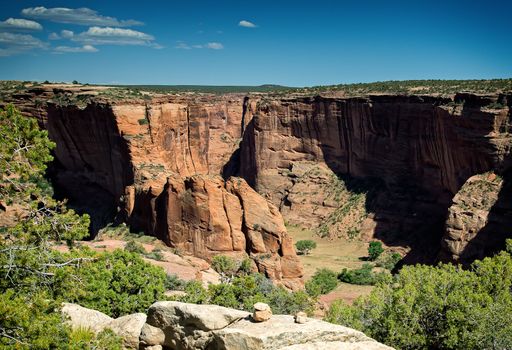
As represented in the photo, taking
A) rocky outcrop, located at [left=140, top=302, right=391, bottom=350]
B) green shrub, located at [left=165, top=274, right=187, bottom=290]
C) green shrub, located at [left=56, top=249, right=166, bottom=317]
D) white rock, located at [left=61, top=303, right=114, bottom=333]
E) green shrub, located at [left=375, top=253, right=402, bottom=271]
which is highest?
rocky outcrop, located at [left=140, top=302, right=391, bottom=350]

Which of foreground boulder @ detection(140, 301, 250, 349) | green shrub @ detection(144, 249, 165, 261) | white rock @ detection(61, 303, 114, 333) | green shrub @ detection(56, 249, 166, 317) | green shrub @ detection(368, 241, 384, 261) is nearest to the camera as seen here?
foreground boulder @ detection(140, 301, 250, 349)

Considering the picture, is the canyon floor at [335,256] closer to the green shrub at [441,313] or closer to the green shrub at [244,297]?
the green shrub at [244,297]

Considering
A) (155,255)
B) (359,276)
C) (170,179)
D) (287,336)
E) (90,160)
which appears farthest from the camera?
(90,160)

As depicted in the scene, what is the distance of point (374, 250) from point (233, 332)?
39359mm

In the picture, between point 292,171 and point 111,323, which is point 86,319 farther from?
point 292,171

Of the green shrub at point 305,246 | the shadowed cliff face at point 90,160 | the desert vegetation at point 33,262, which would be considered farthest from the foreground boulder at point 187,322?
the green shrub at point 305,246

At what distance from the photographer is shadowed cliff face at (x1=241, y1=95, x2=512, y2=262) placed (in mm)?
43625

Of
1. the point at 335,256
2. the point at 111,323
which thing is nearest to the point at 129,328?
the point at 111,323

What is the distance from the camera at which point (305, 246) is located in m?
52.9

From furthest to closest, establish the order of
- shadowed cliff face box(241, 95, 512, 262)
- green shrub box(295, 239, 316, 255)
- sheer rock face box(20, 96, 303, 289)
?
green shrub box(295, 239, 316, 255) → shadowed cliff face box(241, 95, 512, 262) → sheer rock face box(20, 96, 303, 289)

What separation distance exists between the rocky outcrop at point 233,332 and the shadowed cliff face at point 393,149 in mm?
35051

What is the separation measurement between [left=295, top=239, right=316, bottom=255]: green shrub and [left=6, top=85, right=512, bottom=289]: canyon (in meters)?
4.27

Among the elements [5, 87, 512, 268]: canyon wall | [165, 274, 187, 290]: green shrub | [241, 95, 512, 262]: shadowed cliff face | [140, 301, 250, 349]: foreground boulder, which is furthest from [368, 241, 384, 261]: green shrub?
[140, 301, 250, 349]: foreground boulder

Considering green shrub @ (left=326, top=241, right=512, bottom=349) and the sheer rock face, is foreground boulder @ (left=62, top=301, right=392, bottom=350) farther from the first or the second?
the sheer rock face
